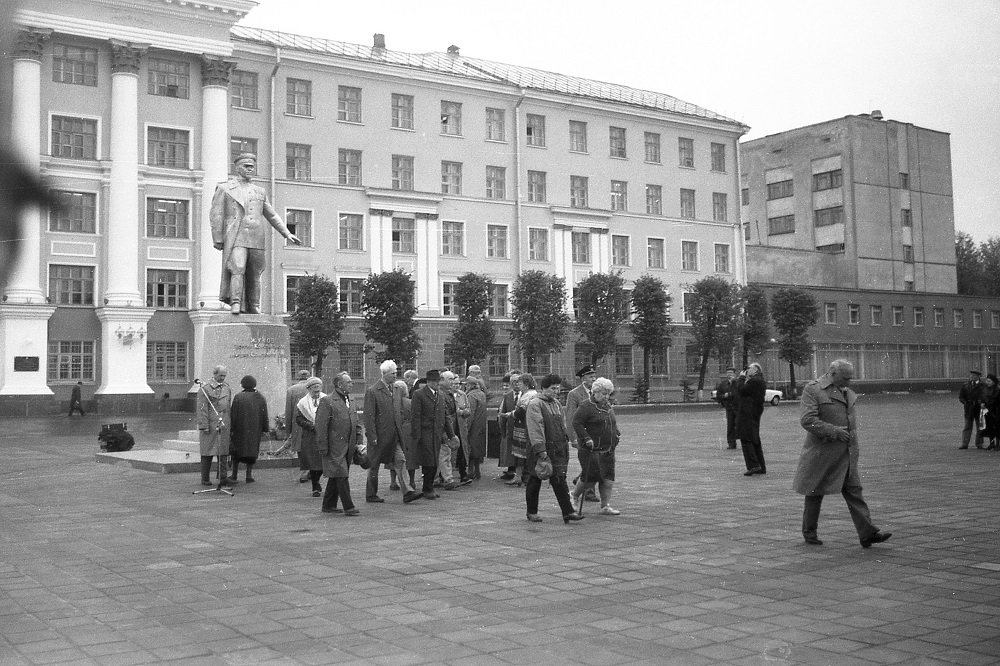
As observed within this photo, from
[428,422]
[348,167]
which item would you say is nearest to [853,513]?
[428,422]

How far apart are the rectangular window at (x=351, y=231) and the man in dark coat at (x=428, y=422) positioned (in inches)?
1575

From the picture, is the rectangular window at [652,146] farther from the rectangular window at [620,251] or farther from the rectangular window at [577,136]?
the rectangular window at [620,251]

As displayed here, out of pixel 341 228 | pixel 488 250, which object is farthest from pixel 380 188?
pixel 488 250

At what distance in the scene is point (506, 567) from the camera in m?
8.81

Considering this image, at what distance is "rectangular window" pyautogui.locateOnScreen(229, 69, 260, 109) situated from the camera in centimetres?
5088

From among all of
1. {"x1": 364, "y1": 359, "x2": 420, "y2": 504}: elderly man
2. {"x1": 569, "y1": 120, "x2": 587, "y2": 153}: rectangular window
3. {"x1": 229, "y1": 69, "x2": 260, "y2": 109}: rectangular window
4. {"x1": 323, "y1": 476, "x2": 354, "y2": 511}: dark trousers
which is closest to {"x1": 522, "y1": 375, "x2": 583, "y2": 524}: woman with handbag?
{"x1": 323, "y1": 476, "x2": 354, "y2": 511}: dark trousers

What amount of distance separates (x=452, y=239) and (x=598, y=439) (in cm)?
4511

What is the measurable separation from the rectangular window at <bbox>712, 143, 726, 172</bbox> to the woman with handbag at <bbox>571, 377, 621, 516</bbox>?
190ft

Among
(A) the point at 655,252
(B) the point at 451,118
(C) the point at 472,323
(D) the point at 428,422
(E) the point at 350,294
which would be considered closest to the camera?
(D) the point at 428,422

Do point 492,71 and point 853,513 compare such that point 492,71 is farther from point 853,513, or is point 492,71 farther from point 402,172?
point 853,513

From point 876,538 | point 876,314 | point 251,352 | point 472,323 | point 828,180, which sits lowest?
point 876,538

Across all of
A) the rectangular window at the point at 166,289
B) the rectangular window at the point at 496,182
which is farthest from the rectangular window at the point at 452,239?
the rectangular window at the point at 166,289

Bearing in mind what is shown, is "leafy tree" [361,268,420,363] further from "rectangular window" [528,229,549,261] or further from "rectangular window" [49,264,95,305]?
"rectangular window" [49,264,95,305]

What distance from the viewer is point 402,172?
181 ft
